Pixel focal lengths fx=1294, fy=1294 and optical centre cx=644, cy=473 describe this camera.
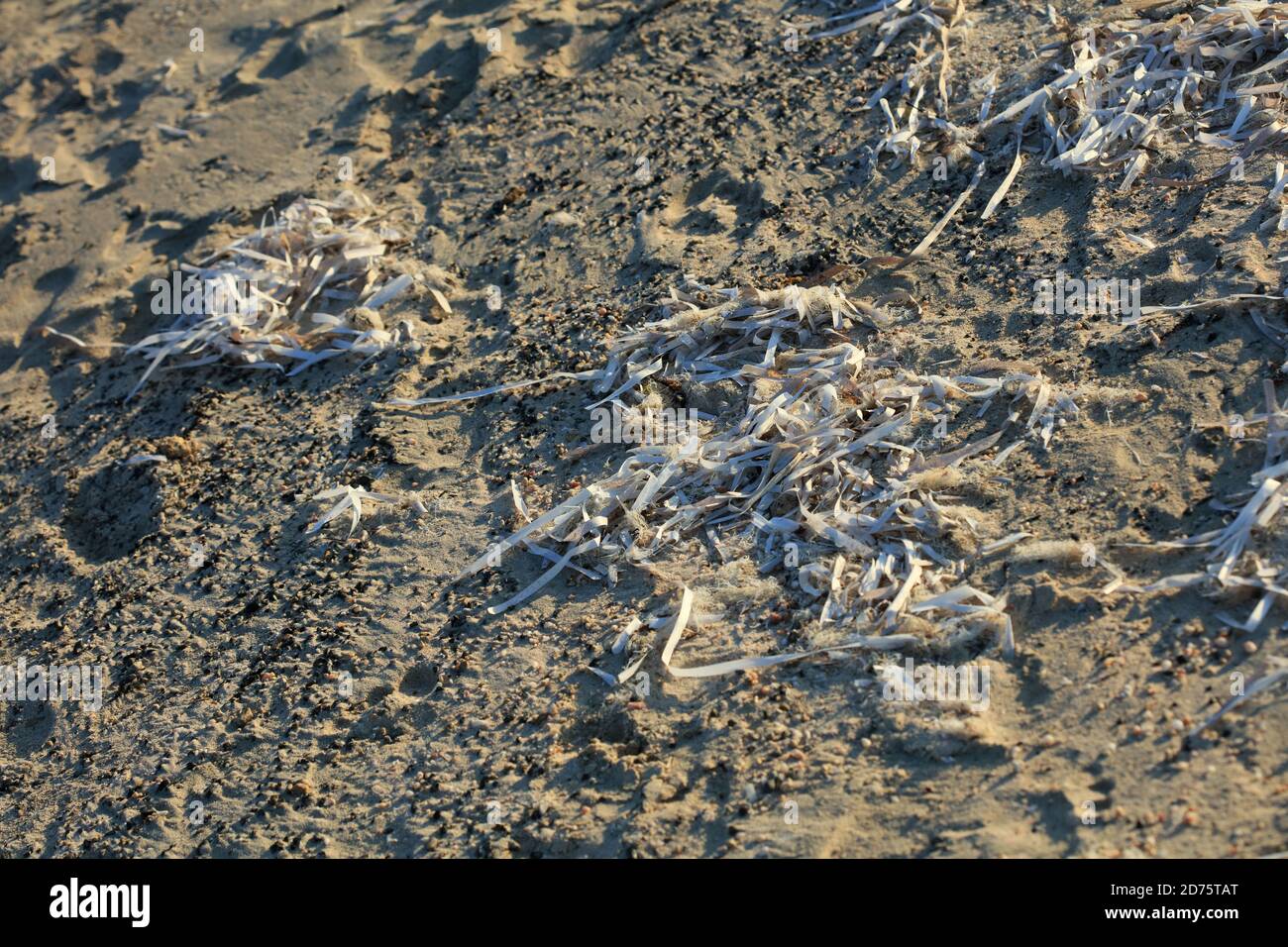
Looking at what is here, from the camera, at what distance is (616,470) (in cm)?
455

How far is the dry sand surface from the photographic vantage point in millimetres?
3516

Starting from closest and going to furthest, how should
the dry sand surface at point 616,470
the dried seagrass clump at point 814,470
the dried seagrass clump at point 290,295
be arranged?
the dry sand surface at point 616,470
the dried seagrass clump at point 814,470
the dried seagrass clump at point 290,295

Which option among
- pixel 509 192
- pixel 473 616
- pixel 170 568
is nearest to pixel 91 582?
pixel 170 568

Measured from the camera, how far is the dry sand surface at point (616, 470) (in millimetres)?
3516

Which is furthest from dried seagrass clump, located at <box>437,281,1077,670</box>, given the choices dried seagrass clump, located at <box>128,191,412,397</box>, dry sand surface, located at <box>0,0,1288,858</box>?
dried seagrass clump, located at <box>128,191,412,397</box>

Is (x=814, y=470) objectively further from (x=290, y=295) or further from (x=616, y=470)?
(x=290, y=295)

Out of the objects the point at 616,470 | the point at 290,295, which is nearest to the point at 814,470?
the point at 616,470

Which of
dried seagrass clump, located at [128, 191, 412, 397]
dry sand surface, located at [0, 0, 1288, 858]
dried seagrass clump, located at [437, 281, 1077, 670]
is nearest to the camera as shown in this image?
dry sand surface, located at [0, 0, 1288, 858]

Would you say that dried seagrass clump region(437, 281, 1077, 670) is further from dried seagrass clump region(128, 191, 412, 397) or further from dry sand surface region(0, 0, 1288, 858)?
dried seagrass clump region(128, 191, 412, 397)

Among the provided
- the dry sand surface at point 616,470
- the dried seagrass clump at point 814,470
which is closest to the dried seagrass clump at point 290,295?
the dry sand surface at point 616,470

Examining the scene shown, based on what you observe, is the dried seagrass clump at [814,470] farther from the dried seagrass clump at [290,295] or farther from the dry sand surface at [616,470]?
the dried seagrass clump at [290,295]

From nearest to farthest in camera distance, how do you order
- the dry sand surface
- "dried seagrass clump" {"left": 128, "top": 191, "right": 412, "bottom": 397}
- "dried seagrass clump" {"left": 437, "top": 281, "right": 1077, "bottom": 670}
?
the dry sand surface, "dried seagrass clump" {"left": 437, "top": 281, "right": 1077, "bottom": 670}, "dried seagrass clump" {"left": 128, "top": 191, "right": 412, "bottom": 397}

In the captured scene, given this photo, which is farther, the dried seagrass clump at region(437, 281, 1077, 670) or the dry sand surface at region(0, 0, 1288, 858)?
the dried seagrass clump at region(437, 281, 1077, 670)

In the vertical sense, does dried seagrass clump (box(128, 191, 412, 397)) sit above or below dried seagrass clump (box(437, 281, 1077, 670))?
above
